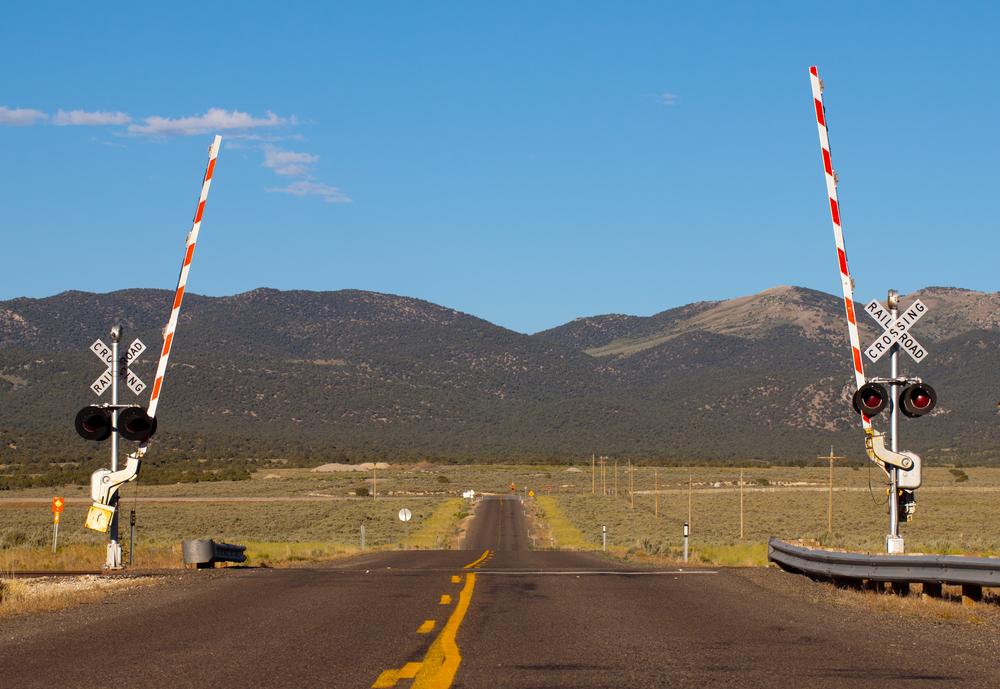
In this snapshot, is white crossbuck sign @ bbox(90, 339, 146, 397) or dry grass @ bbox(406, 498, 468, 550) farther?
dry grass @ bbox(406, 498, 468, 550)

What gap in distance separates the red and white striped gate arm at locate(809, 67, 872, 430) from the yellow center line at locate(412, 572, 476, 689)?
8.64 m

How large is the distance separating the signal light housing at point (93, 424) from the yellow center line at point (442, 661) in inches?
396

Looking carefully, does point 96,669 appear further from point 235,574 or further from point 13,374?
point 13,374

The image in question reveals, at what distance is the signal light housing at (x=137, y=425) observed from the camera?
20.8 meters

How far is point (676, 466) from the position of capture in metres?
158

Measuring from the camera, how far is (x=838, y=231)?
19562mm

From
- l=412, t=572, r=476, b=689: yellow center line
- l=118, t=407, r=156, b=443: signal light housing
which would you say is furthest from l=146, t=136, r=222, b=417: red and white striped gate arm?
l=412, t=572, r=476, b=689: yellow center line

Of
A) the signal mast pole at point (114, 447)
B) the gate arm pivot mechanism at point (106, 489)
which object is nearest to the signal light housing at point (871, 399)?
the gate arm pivot mechanism at point (106, 489)

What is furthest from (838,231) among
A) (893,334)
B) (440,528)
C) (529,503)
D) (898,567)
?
(529,503)

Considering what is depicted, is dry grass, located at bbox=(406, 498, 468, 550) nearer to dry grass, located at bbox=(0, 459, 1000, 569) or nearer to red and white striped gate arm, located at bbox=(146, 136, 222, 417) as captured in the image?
dry grass, located at bbox=(0, 459, 1000, 569)

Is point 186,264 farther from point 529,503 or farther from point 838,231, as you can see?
point 529,503

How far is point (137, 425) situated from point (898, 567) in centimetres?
1254

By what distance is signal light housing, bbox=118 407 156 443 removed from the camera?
20.8 meters

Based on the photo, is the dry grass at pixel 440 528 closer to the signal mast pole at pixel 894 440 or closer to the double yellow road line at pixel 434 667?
the signal mast pole at pixel 894 440
